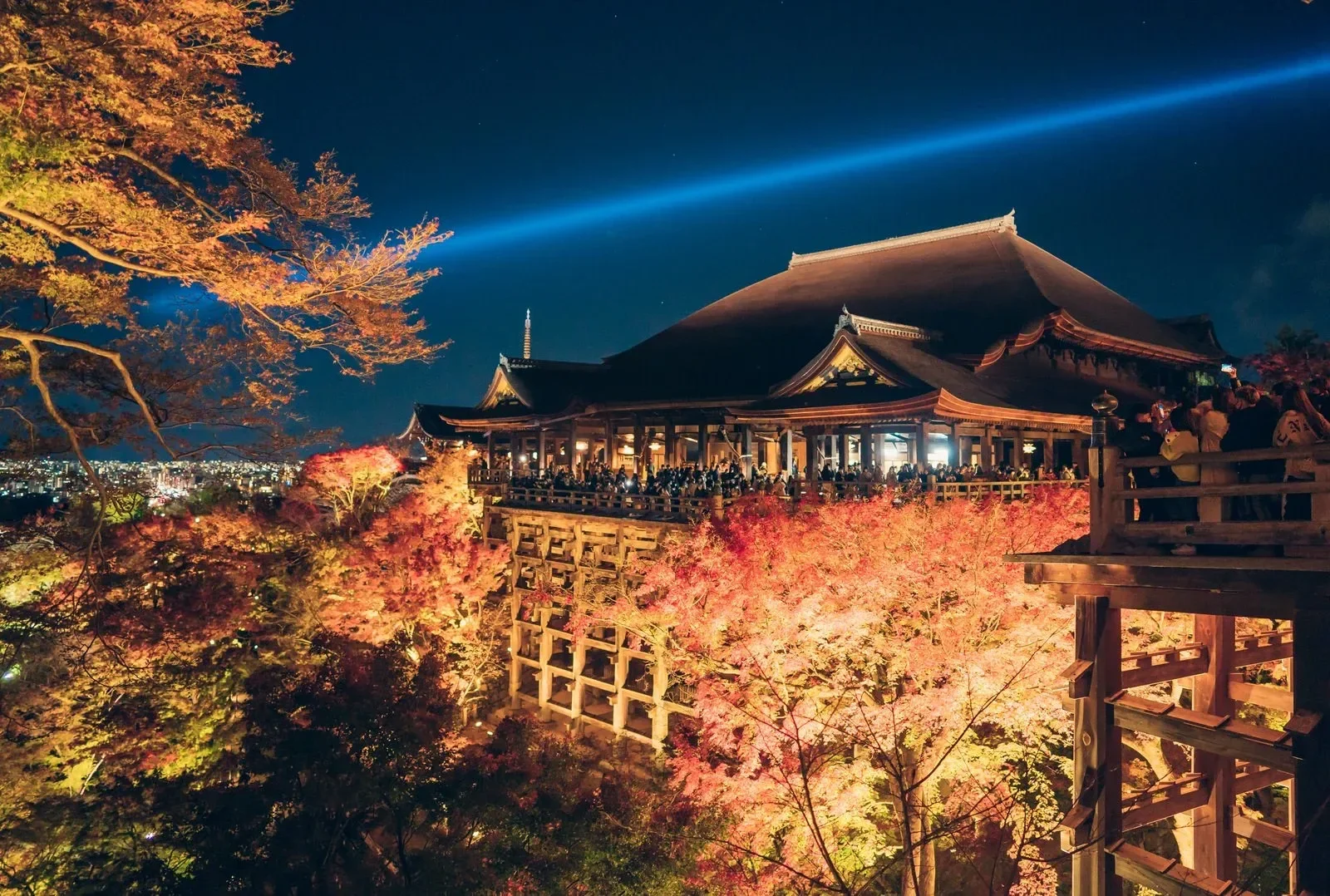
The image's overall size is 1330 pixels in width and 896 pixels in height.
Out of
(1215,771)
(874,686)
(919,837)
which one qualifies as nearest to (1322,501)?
(1215,771)

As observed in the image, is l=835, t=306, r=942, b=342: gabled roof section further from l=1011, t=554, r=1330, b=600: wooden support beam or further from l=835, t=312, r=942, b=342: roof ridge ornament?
l=1011, t=554, r=1330, b=600: wooden support beam

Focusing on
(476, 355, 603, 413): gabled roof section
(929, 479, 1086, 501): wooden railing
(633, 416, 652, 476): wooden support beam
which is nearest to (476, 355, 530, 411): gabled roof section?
(476, 355, 603, 413): gabled roof section

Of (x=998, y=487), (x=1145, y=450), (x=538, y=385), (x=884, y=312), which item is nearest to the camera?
(x=1145, y=450)

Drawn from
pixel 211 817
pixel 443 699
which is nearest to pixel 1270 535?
pixel 211 817

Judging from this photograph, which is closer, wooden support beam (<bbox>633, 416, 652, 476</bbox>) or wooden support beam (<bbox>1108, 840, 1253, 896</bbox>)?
wooden support beam (<bbox>1108, 840, 1253, 896</bbox>)

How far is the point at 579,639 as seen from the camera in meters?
18.3

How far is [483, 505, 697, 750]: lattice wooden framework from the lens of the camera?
59.5 feet

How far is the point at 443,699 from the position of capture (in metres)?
15.1

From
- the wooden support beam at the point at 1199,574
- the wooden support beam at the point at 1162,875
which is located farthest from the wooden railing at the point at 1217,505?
the wooden support beam at the point at 1162,875

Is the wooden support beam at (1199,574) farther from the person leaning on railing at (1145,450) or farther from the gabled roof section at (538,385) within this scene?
the gabled roof section at (538,385)

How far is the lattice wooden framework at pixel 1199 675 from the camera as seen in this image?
439cm

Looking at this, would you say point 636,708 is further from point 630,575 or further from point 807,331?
point 807,331

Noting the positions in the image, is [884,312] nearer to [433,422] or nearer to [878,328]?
[878,328]

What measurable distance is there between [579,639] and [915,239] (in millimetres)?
23895
